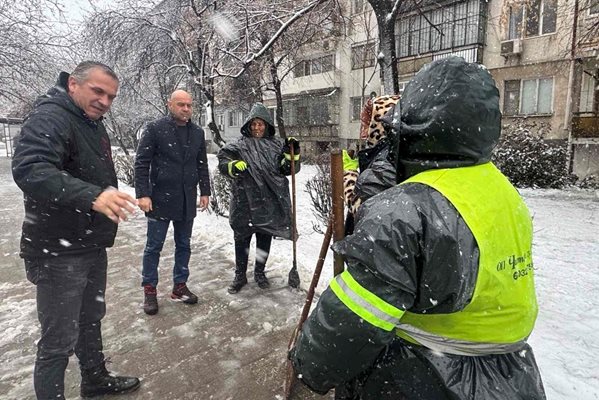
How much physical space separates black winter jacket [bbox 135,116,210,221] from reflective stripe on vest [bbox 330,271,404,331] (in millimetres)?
2973

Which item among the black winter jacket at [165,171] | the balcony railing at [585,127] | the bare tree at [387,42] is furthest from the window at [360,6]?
the black winter jacket at [165,171]

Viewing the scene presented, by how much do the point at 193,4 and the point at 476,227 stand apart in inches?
362

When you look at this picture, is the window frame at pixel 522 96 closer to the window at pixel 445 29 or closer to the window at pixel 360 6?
the window at pixel 445 29

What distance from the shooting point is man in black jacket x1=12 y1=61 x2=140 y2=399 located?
1872mm

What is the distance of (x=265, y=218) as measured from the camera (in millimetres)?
4062

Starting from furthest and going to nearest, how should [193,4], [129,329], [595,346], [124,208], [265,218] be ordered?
[193,4] < [265,218] < [129,329] < [595,346] < [124,208]

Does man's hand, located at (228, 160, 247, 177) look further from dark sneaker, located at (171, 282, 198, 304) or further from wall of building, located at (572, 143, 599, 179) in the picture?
wall of building, located at (572, 143, 599, 179)

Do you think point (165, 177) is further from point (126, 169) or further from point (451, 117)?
point (126, 169)

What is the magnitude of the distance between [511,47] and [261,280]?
1624cm

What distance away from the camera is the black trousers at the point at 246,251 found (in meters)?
4.14

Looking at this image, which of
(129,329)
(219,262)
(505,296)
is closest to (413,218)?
(505,296)

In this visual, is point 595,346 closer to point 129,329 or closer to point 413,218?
point 413,218

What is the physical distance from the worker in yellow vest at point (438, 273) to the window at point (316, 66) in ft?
72.9

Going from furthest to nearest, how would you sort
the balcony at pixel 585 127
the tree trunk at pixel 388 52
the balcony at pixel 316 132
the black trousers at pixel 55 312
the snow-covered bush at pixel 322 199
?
the balcony at pixel 316 132
the balcony at pixel 585 127
the snow-covered bush at pixel 322 199
the tree trunk at pixel 388 52
the black trousers at pixel 55 312
